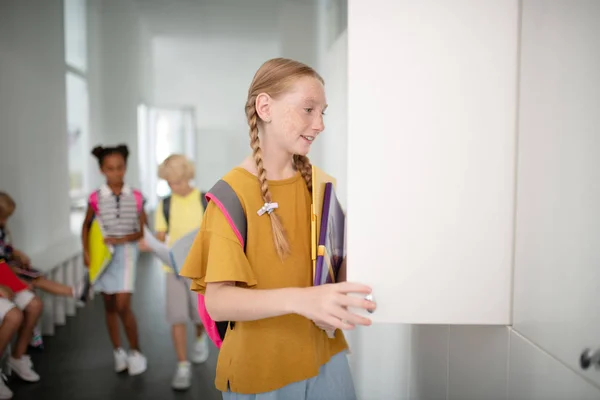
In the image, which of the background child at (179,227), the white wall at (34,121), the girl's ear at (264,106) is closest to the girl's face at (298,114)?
the girl's ear at (264,106)

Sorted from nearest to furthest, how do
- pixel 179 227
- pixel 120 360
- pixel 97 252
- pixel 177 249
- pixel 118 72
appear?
pixel 177 249
pixel 179 227
pixel 120 360
pixel 97 252
pixel 118 72

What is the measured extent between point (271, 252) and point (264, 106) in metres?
0.26

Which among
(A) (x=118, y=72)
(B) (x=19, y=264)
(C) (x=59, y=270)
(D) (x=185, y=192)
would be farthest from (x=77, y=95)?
(D) (x=185, y=192)

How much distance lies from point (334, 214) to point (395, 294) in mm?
188

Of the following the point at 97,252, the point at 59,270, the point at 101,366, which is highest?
the point at 97,252

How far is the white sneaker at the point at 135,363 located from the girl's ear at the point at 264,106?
84.6 inches

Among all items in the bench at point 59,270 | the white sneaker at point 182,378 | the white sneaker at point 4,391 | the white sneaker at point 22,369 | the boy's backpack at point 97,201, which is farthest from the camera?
the bench at point 59,270

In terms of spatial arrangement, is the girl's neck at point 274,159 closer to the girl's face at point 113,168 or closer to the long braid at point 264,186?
the long braid at point 264,186

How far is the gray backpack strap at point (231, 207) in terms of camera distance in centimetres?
85

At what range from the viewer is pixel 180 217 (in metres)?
2.60

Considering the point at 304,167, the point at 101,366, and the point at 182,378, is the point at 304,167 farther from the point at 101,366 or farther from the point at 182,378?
the point at 101,366

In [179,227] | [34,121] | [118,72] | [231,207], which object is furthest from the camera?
[118,72]

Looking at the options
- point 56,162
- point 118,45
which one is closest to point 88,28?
point 118,45

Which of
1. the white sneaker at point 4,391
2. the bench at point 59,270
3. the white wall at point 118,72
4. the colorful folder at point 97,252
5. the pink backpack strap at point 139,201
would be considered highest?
Answer: the white wall at point 118,72
